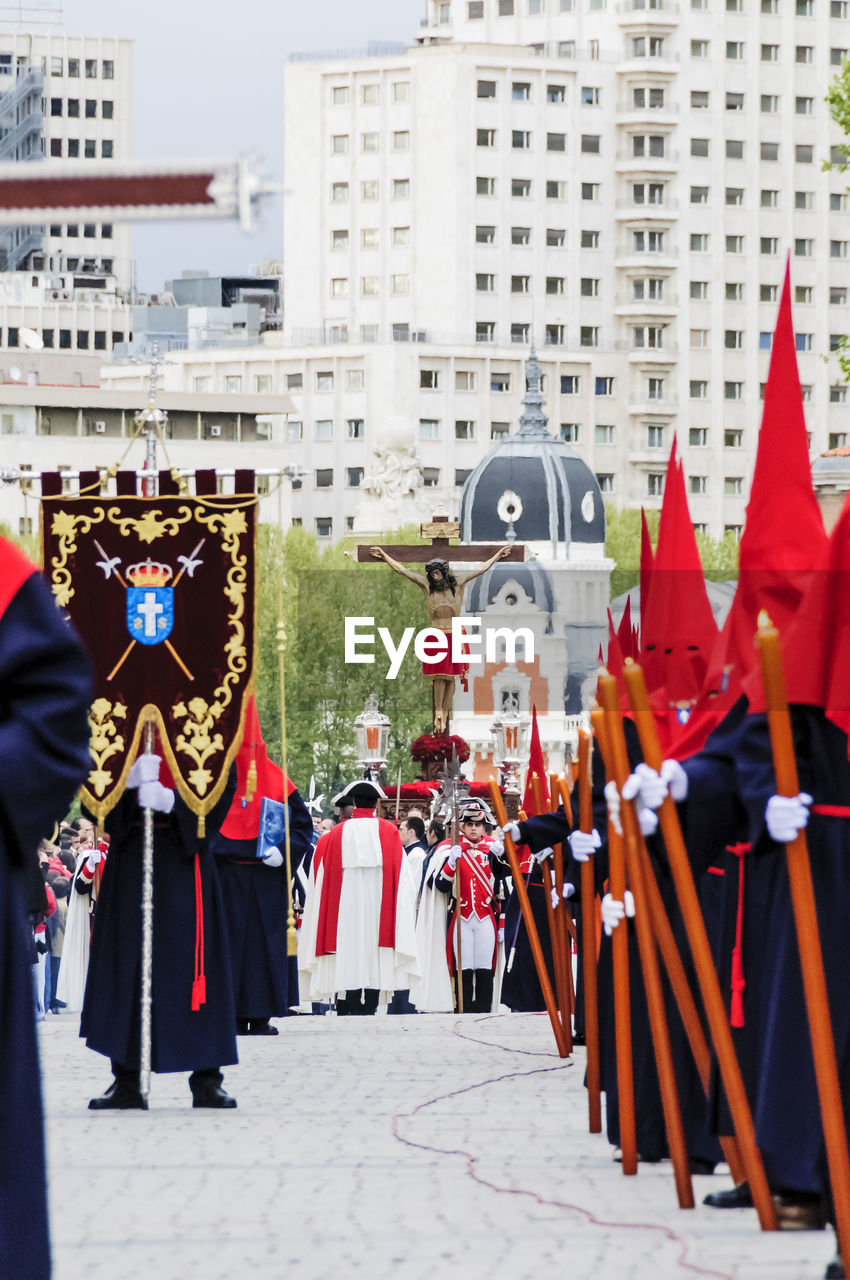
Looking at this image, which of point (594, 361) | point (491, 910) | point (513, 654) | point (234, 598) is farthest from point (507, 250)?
point (234, 598)

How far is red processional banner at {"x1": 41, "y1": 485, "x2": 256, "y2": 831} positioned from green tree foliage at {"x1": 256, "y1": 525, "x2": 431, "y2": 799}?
5267cm

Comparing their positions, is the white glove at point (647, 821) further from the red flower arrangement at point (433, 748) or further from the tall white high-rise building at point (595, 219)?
the tall white high-rise building at point (595, 219)

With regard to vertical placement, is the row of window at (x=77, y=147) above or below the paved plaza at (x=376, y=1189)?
above

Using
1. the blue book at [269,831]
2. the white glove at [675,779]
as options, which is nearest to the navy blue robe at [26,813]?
the white glove at [675,779]

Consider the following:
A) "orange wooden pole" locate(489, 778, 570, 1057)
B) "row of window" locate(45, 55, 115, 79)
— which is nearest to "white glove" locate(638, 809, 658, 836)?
"orange wooden pole" locate(489, 778, 570, 1057)

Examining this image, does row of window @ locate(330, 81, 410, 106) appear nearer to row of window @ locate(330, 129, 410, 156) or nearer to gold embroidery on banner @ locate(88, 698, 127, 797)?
row of window @ locate(330, 129, 410, 156)

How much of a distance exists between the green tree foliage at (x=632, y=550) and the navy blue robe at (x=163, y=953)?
6755 cm

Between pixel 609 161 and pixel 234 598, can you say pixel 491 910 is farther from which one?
pixel 609 161

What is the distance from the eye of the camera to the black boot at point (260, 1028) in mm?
16891

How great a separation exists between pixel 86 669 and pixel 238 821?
1107 centimetres

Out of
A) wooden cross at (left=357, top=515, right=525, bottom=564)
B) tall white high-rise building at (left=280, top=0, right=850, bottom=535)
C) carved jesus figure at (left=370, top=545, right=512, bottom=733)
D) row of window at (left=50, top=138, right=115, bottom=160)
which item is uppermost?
row of window at (left=50, top=138, right=115, bottom=160)

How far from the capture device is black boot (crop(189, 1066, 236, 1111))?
38.0 ft

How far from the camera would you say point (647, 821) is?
26.2ft

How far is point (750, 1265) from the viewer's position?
7000 millimetres
